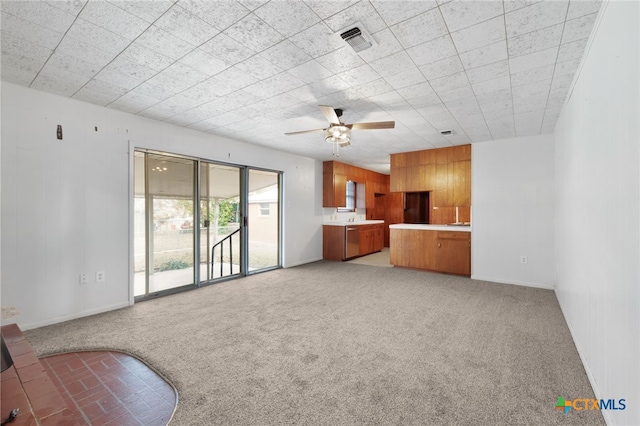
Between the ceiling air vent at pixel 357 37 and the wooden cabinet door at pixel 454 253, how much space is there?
174 inches

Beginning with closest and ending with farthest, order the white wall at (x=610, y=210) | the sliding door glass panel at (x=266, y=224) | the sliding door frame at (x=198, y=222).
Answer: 1. the white wall at (x=610, y=210)
2. the sliding door frame at (x=198, y=222)
3. the sliding door glass panel at (x=266, y=224)

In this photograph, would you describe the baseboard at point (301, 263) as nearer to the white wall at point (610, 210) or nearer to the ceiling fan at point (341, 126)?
the ceiling fan at point (341, 126)

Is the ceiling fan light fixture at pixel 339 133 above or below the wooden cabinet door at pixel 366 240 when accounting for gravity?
above

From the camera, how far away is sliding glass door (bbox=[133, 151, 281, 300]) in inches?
162

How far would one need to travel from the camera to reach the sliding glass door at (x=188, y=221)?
13.5 feet

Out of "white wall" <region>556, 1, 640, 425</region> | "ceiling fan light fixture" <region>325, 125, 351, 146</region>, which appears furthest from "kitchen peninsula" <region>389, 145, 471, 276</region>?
"ceiling fan light fixture" <region>325, 125, 351, 146</region>

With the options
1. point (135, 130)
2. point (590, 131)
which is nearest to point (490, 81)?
point (590, 131)

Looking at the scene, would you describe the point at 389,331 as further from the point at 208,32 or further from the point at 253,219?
the point at 253,219

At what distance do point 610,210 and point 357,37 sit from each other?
2.02 meters

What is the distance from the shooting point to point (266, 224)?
6566 mm

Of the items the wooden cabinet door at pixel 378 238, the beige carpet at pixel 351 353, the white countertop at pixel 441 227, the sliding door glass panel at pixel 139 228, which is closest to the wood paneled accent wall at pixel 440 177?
the white countertop at pixel 441 227

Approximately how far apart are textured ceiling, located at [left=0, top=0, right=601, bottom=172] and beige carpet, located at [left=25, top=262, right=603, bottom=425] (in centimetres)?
260

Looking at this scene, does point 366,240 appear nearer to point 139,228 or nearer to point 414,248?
point 414,248

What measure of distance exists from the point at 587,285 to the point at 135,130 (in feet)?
17.3
